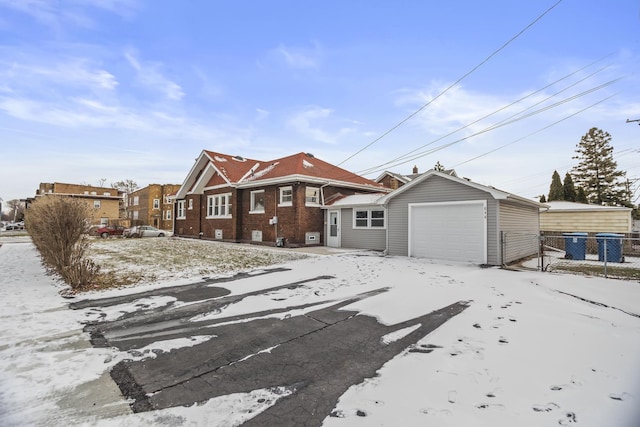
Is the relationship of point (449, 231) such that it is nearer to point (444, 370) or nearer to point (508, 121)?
point (508, 121)

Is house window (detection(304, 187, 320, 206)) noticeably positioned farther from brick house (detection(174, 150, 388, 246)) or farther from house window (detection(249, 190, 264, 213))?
house window (detection(249, 190, 264, 213))

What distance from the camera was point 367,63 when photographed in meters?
14.5

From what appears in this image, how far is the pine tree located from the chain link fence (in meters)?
18.5

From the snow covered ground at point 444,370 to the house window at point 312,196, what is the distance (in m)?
11.2

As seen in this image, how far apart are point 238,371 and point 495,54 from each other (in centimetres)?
1414

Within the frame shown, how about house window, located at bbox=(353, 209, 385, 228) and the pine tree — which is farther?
the pine tree

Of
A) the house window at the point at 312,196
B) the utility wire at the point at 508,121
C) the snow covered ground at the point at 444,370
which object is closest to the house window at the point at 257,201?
the house window at the point at 312,196

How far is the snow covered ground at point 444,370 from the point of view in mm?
2346

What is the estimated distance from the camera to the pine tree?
1232 inches

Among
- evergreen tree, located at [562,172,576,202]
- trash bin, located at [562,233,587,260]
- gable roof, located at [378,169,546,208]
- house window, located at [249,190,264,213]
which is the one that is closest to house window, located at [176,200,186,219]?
house window, located at [249,190,264,213]

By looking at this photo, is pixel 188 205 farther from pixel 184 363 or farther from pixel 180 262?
pixel 184 363

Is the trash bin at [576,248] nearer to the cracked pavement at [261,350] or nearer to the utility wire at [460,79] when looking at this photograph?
the utility wire at [460,79]

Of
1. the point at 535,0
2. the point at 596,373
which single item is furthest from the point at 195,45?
the point at 596,373

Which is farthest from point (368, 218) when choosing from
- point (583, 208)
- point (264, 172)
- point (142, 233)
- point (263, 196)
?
point (142, 233)
